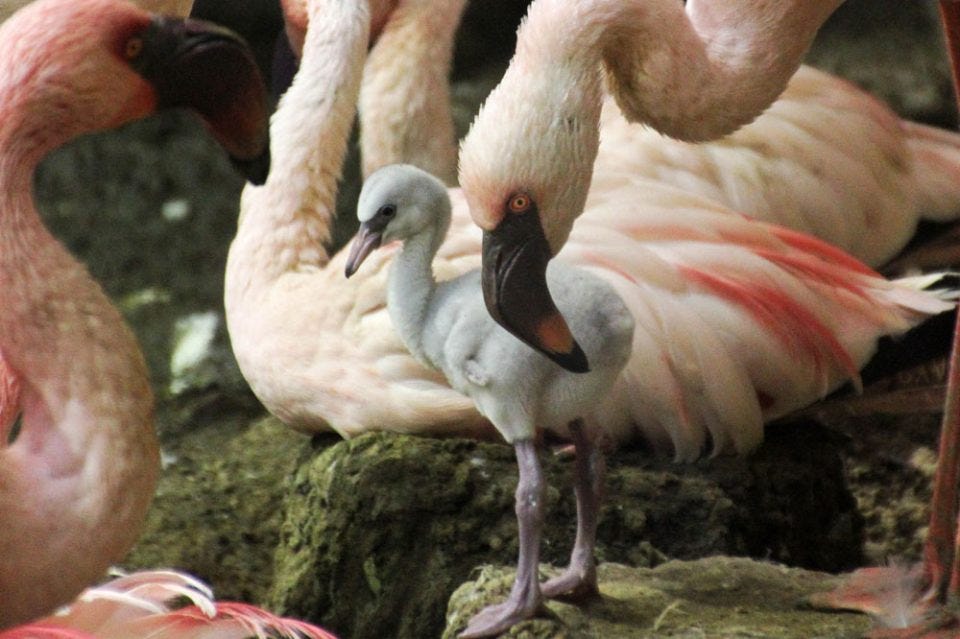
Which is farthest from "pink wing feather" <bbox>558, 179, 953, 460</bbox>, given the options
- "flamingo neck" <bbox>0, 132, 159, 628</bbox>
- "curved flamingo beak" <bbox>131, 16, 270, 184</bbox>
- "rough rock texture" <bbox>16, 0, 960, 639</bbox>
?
"flamingo neck" <bbox>0, 132, 159, 628</bbox>

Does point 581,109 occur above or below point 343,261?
above

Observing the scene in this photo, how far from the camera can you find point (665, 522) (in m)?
3.24

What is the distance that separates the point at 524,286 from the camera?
238 centimetres

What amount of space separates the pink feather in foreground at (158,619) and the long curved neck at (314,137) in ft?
4.07

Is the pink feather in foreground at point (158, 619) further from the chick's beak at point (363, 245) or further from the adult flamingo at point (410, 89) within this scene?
the adult flamingo at point (410, 89)

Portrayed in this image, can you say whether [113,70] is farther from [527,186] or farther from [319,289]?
[319,289]

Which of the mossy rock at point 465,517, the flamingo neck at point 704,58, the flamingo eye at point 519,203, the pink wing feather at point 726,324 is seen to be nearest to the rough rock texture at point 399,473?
the mossy rock at point 465,517

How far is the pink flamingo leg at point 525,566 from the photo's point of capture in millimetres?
2535

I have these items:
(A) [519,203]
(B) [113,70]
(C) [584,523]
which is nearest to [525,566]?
(C) [584,523]

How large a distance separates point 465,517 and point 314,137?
A: 3.63 feet

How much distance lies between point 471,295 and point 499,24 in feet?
11.4

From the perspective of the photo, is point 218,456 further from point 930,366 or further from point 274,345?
point 930,366

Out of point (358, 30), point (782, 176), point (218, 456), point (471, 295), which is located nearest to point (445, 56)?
point (358, 30)

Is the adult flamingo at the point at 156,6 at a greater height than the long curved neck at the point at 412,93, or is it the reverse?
the adult flamingo at the point at 156,6
